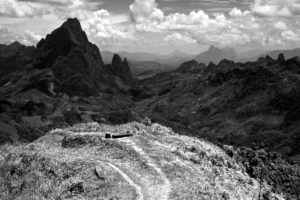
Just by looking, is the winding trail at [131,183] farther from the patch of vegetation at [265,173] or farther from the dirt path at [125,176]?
the patch of vegetation at [265,173]

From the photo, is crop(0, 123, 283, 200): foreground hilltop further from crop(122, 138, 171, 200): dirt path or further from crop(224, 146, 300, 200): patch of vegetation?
crop(224, 146, 300, 200): patch of vegetation

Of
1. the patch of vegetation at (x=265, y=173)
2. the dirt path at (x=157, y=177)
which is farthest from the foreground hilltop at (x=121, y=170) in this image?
the patch of vegetation at (x=265, y=173)

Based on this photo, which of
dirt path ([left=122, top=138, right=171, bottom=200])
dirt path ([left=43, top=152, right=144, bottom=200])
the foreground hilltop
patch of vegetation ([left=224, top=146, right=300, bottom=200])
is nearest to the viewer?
dirt path ([left=43, top=152, right=144, bottom=200])

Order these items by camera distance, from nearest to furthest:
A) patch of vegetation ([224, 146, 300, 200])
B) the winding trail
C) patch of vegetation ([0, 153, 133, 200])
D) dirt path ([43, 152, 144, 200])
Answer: the winding trail
dirt path ([43, 152, 144, 200])
patch of vegetation ([0, 153, 133, 200])
patch of vegetation ([224, 146, 300, 200])

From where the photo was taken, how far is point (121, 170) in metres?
38.9

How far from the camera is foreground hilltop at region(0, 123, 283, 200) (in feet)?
111

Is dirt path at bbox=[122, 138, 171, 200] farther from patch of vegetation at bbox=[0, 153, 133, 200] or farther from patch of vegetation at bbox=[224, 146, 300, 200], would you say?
patch of vegetation at bbox=[224, 146, 300, 200]

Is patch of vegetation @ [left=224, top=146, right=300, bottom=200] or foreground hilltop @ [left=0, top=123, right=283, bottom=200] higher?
foreground hilltop @ [left=0, top=123, right=283, bottom=200]

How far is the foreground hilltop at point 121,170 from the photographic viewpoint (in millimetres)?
33719

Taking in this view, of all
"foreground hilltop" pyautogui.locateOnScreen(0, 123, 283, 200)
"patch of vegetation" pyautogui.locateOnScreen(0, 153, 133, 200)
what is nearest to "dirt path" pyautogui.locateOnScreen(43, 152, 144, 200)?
"foreground hilltop" pyautogui.locateOnScreen(0, 123, 283, 200)

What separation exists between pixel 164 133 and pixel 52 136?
57.0 ft

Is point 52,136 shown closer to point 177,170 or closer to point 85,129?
point 85,129

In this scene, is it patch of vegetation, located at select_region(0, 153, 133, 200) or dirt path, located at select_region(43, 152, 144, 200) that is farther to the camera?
patch of vegetation, located at select_region(0, 153, 133, 200)

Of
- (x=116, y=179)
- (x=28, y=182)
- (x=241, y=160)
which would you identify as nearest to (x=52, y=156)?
(x=28, y=182)
